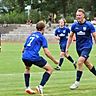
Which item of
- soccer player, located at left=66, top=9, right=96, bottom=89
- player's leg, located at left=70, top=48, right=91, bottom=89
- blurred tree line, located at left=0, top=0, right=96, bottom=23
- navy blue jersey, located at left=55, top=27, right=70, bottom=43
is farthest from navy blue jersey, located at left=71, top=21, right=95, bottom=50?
blurred tree line, located at left=0, top=0, right=96, bottom=23

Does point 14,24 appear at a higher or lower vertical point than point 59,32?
lower

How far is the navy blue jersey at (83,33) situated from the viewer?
1303 centimetres

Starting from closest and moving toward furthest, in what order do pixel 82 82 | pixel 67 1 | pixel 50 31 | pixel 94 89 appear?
1. pixel 94 89
2. pixel 82 82
3. pixel 50 31
4. pixel 67 1

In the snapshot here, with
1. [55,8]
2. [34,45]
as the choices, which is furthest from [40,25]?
[55,8]

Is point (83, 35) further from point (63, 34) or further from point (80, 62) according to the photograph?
point (63, 34)

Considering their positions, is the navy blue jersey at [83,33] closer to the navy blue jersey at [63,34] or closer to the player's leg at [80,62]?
the player's leg at [80,62]

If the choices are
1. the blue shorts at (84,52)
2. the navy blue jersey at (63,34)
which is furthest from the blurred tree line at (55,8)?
the blue shorts at (84,52)

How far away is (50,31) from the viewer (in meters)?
59.1

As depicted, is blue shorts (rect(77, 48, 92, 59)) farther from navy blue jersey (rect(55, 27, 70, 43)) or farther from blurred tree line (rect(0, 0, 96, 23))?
blurred tree line (rect(0, 0, 96, 23))

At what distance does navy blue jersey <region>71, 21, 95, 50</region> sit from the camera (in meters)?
13.0

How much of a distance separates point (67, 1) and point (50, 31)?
2070cm

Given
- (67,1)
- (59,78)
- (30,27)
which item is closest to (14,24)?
(30,27)

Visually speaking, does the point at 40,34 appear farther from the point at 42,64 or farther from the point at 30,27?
the point at 30,27

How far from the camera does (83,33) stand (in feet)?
42.8
